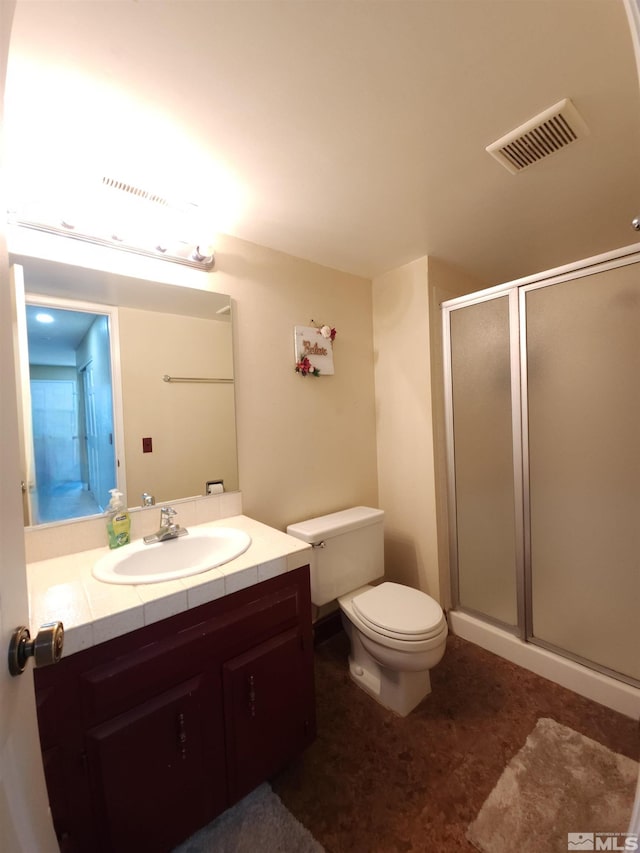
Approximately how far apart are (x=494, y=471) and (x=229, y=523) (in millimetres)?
1407

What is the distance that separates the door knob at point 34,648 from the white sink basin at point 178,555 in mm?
501

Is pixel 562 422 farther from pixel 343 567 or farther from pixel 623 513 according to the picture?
pixel 343 567

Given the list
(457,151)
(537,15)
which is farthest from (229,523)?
(537,15)

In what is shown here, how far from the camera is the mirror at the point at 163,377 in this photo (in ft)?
4.21

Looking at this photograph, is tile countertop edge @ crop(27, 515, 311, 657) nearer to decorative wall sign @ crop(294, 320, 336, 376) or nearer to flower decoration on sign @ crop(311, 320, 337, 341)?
decorative wall sign @ crop(294, 320, 336, 376)

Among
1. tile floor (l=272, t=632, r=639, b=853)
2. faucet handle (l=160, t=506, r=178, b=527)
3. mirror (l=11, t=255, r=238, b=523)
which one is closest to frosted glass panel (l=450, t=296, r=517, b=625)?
tile floor (l=272, t=632, r=639, b=853)

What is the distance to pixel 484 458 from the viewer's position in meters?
1.89

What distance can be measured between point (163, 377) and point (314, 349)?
82 centimetres

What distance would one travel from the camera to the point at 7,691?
0.45 metres

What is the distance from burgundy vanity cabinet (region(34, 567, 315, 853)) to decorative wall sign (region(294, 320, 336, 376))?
3.54 feet

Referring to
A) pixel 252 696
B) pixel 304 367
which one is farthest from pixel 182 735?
pixel 304 367

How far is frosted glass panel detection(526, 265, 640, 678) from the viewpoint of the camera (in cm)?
142
